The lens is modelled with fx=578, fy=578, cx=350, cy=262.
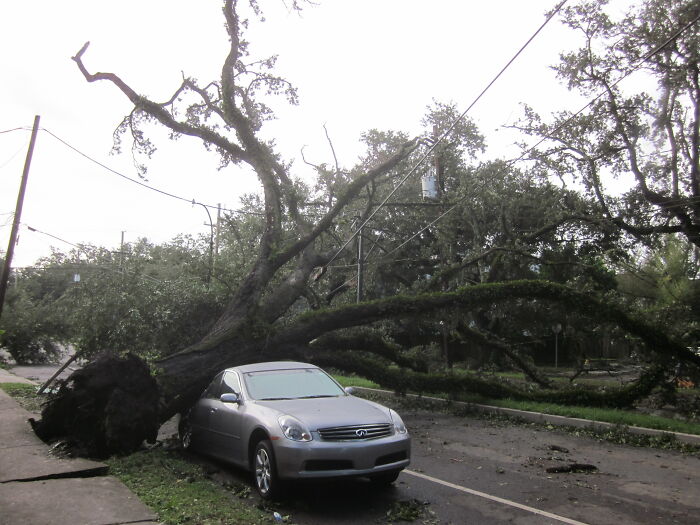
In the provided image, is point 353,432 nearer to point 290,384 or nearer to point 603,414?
point 290,384

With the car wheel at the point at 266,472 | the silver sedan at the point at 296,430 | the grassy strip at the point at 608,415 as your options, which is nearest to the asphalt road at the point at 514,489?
the car wheel at the point at 266,472

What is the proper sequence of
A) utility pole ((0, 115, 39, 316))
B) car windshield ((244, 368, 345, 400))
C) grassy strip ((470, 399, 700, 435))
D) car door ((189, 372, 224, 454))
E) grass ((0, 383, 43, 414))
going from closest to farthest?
car windshield ((244, 368, 345, 400)) < car door ((189, 372, 224, 454)) < grassy strip ((470, 399, 700, 435)) < grass ((0, 383, 43, 414)) < utility pole ((0, 115, 39, 316))

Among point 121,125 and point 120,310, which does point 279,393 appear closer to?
point 120,310

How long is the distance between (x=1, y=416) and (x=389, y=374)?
8.18 meters

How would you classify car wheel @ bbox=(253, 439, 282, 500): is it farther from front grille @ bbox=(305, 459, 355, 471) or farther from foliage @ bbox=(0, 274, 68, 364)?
foliage @ bbox=(0, 274, 68, 364)

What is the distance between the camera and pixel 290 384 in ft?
25.4

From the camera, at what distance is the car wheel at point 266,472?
6.13 meters

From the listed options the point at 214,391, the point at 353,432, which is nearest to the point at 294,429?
the point at 353,432

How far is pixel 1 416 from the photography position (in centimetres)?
1121

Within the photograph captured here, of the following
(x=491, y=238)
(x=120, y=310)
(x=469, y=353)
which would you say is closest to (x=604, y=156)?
(x=491, y=238)

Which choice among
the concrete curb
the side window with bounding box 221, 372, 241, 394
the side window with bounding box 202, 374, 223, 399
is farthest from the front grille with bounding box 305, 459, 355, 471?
the concrete curb

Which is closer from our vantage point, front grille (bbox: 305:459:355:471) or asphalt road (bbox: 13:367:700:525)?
asphalt road (bbox: 13:367:700:525)

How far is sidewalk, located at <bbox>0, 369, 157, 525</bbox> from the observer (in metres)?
5.16

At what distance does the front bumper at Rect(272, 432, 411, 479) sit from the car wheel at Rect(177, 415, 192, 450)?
3146 millimetres
